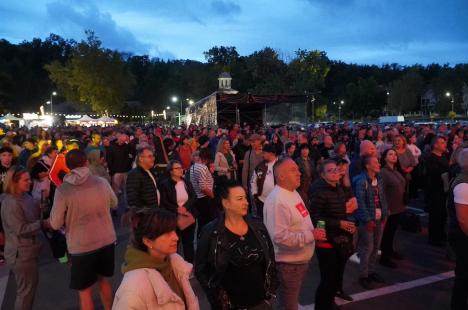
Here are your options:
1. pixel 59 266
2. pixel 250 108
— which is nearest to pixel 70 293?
pixel 59 266

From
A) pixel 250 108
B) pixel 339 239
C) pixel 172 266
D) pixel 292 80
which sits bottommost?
pixel 339 239

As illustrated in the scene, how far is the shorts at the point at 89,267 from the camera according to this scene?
4.08 metres

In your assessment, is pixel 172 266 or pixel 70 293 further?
pixel 70 293

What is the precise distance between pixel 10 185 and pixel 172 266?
2.66 metres

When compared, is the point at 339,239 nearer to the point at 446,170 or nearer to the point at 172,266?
the point at 172,266

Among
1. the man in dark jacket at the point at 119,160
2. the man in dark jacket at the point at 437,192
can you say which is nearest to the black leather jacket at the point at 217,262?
the man in dark jacket at the point at 437,192

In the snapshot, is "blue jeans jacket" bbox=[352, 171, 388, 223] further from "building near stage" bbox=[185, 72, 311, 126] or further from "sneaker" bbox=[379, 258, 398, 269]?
"building near stage" bbox=[185, 72, 311, 126]

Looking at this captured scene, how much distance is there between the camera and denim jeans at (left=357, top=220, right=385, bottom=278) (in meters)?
5.45

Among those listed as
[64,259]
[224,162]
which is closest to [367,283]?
[224,162]

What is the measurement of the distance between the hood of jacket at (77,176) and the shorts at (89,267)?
69 cm

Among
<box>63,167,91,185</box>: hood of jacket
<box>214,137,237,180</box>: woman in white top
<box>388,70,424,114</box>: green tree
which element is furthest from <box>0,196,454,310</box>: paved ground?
<box>388,70,424,114</box>: green tree

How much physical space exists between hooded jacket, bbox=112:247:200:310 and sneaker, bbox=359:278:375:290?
3738mm

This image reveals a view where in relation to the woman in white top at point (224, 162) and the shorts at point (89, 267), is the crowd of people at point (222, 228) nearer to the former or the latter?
the shorts at point (89, 267)

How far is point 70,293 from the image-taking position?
5477 millimetres
